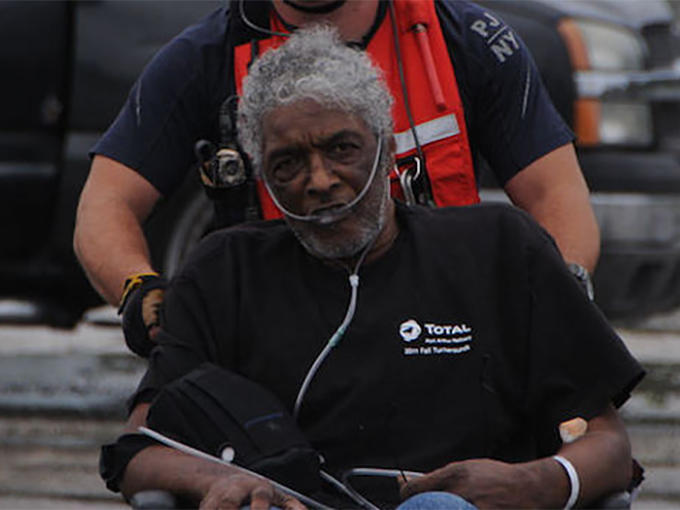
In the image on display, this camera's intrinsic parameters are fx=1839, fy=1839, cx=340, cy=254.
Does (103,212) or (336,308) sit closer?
(336,308)

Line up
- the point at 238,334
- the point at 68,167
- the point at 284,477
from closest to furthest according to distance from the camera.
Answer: the point at 284,477 < the point at 238,334 < the point at 68,167

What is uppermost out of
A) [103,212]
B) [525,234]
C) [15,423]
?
[525,234]

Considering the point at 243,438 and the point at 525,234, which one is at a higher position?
the point at 525,234

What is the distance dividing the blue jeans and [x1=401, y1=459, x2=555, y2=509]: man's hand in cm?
14

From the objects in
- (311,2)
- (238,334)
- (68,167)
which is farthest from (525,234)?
(68,167)

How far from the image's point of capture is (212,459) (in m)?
3.33

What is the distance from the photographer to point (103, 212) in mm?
4379

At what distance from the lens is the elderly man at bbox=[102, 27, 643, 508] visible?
3350 millimetres

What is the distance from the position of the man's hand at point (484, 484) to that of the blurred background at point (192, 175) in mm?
3210

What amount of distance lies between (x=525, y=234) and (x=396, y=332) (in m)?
0.32

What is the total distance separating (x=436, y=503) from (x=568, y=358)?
507 mm

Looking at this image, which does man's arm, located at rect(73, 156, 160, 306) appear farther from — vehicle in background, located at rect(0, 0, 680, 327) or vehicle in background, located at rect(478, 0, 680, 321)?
vehicle in background, located at rect(478, 0, 680, 321)

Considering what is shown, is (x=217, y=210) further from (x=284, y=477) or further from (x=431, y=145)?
(x=284, y=477)

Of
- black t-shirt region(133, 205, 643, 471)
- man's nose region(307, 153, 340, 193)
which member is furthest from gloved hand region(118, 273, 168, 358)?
man's nose region(307, 153, 340, 193)
